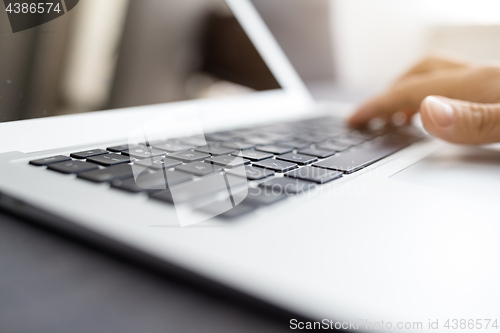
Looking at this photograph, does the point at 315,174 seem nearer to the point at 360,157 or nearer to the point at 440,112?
the point at 360,157

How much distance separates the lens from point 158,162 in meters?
0.30

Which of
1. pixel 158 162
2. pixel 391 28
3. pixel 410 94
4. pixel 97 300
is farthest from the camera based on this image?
pixel 391 28

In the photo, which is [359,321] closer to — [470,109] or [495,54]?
[470,109]

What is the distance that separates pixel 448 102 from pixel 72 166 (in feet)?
1.51

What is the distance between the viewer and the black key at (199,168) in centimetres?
28

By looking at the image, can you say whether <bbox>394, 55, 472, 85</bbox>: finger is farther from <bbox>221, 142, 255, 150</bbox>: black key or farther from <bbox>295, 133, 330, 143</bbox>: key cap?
<bbox>221, 142, 255, 150</bbox>: black key

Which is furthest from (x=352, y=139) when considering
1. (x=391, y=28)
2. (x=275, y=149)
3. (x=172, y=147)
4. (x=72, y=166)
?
(x=391, y=28)

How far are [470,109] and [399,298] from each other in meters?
0.40

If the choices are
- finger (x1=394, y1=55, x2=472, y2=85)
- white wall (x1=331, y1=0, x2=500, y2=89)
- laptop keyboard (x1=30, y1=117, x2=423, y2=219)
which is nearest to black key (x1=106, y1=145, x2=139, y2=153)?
laptop keyboard (x1=30, y1=117, x2=423, y2=219)

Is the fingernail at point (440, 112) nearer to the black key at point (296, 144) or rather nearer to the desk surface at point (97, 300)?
the black key at point (296, 144)

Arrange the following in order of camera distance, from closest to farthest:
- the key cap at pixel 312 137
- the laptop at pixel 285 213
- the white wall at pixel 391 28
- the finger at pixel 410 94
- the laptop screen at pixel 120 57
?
the laptop at pixel 285 213 → the laptop screen at pixel 120 57 → the key cap at pixel 312 137 → the finger at pixel 410 94 → the white wall at pixel 391 28

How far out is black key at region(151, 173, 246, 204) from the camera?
A: 224 mm

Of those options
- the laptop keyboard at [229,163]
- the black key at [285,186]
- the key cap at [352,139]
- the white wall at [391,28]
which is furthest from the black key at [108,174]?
the white wall at [391,28]

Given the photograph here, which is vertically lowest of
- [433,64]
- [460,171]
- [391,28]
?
[460,171]
